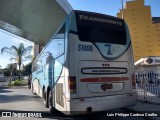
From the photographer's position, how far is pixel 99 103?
805 cm

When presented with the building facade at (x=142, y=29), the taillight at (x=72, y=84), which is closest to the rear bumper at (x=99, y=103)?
the taillight at (x=72, y=84)

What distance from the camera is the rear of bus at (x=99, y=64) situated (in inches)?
311

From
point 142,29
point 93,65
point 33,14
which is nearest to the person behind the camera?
point 93,65

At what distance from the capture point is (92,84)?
8.12 m

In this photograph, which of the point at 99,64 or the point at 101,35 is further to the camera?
the point at 101,35

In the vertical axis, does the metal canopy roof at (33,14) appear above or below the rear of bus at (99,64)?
above

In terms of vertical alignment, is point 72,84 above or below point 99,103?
above

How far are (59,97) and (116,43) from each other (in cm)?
272

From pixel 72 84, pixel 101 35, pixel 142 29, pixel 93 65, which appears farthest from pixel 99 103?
pixel 142 29

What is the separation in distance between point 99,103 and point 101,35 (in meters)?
2.29

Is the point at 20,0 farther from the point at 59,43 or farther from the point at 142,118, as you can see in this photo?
the point at 142,118

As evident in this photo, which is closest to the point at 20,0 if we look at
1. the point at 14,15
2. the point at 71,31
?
the point at 14,15

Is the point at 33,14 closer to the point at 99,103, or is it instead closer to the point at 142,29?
the point at 99,103

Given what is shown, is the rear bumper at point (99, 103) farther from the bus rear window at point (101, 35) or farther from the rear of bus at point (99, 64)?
the bus rear window at point (101, 35)
